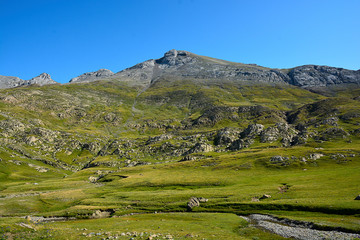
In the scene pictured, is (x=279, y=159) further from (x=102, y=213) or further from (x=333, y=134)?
(x=102, y=213)

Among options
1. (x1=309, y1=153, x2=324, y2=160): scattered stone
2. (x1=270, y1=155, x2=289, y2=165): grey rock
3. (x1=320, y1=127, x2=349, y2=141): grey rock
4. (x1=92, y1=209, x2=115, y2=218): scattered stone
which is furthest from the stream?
(x1=320, y1=127, x2=349, y2=141): grey rock

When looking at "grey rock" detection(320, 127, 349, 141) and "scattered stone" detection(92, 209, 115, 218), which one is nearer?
"scattered stone" detection(92, 209, 115, 218)

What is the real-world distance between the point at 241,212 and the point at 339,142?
495 ft

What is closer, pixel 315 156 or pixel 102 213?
pixel 102 213

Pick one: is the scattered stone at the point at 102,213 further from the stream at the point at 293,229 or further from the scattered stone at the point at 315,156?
the scattered stone at the point at 315,156

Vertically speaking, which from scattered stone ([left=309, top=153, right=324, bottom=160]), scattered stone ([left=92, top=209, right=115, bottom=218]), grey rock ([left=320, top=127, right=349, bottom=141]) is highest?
grey rock ([left=320, top=127, right=349, bottom=141])

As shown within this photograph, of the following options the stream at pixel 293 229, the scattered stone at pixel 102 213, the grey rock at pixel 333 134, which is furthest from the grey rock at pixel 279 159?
the scattered stone at pixel 102 213

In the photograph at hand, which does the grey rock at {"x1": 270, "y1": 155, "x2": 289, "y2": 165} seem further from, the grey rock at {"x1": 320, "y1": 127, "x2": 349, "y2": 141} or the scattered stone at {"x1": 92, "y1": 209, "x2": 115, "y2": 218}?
the scattered stone at {"x1": 92, "y1": 209, "x2": 115, "y2": 218}

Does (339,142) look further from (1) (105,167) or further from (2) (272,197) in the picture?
(1) (105,167)

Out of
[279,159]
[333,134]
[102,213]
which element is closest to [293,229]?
[102,213]

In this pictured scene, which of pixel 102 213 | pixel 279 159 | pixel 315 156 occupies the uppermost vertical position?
pixel 315 156

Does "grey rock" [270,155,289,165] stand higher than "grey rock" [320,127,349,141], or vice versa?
"grey rock" [320,127,349,141]

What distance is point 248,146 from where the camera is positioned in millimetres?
195250

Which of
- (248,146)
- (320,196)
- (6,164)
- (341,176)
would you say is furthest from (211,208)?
(6,164)
